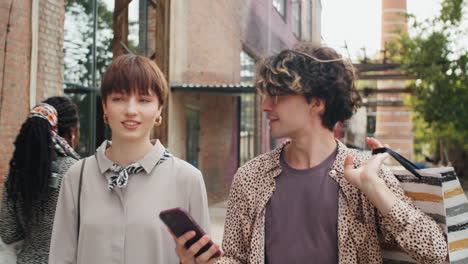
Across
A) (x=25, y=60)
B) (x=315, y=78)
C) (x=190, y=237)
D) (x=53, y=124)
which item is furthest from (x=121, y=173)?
(x=25, y=60)

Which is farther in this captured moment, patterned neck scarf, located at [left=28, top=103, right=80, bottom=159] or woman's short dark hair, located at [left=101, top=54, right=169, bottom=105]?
patterned neck scarf, located at [left=28, top=103, right=80, bottom=159]

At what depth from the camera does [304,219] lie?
5.89ft

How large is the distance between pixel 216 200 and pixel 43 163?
8.83 meters

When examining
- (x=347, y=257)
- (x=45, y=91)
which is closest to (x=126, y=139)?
(x=347, y=257)

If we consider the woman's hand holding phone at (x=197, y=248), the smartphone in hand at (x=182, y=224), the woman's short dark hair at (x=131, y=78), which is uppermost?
the woman's short dark hair at (x=131, y=78)

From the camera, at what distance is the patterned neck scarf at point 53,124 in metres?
2.81

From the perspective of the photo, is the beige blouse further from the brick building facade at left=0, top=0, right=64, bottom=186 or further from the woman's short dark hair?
the brick building facade at left=0, top=0, right=64, bottom=186

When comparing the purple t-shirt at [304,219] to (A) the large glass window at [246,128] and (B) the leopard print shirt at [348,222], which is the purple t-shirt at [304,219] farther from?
(A) the large glass window at [246,128]

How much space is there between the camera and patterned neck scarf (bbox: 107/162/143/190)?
1.81m

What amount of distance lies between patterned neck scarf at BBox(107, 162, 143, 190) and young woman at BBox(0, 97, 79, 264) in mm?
1005

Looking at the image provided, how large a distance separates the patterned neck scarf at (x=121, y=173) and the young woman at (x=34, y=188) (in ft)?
3.30

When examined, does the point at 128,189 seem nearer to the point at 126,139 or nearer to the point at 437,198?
the point at 126,139

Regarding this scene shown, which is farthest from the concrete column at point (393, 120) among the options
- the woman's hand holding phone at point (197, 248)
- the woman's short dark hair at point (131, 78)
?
the woman's hand holding phone at point (197, 248)

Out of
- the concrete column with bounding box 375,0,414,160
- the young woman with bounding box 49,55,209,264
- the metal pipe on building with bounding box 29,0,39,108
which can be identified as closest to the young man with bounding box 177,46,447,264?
the young woman with bounding box 49,55,209,264
